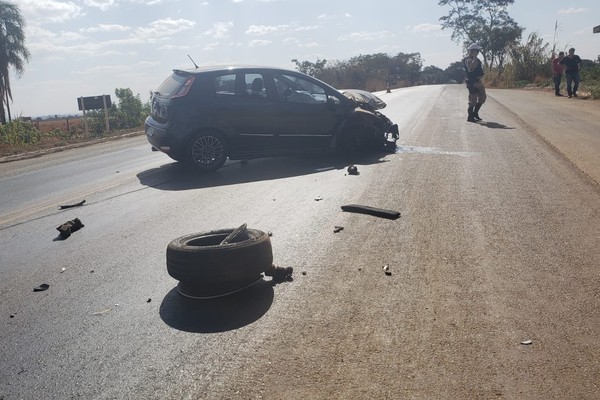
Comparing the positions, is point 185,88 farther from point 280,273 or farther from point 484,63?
point 484,63

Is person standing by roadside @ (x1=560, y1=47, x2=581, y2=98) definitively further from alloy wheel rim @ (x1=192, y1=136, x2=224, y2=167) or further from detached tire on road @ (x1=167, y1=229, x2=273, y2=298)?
detached tire on road @ (x1=167, y1=229, x2=273, y2=298)

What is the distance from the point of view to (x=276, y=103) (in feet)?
36.0

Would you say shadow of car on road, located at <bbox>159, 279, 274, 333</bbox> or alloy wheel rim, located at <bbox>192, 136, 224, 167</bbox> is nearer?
shadow of car on road, located at <bbox>159, 279, 274, 333</bbox>

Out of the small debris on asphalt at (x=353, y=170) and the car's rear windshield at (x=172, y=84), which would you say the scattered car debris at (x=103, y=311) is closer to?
the small debris on asphalt at (x=353, y=170)

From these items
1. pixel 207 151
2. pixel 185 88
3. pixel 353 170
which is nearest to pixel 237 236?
pixel 353 170

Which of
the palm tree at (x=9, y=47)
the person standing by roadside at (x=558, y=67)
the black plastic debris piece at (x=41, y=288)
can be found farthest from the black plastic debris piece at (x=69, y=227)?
the palm tree at (x=9, y=47)

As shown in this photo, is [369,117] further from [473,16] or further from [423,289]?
[473,16]

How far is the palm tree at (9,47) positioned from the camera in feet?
136

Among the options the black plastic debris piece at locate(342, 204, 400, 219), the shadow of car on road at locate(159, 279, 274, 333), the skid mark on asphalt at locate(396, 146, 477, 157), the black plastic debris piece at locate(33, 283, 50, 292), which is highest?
the skid mark on asphalt at locate(396, 146, 477, 157)

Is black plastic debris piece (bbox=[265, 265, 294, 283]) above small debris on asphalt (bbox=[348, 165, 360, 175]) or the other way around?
the other way around

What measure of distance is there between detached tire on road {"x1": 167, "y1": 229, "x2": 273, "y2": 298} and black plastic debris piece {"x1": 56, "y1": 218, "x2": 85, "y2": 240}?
8.34 feet

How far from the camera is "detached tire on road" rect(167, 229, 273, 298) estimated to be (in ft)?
14.8

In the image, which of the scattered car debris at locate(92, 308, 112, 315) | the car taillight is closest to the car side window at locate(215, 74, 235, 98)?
the car taillight

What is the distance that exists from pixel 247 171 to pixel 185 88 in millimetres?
1798
